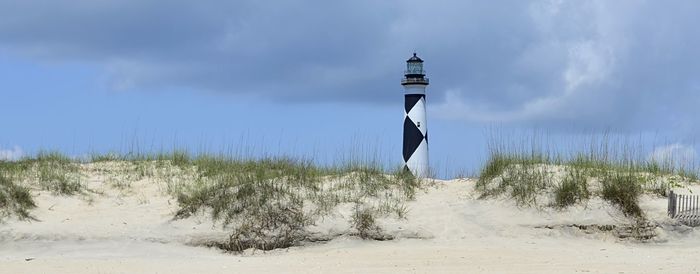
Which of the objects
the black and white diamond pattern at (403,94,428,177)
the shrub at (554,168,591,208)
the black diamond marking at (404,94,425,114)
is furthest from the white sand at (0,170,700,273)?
the black diamond marking at (404,94,425,114)

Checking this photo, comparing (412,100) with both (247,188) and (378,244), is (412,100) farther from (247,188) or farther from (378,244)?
(378,244)

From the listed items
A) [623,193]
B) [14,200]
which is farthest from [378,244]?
[14,200]

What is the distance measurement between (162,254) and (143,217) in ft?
3.75

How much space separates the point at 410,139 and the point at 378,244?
5213mm

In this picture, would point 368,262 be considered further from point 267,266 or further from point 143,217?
point 143,217

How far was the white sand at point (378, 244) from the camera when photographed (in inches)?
398

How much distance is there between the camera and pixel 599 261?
10359 millimetres

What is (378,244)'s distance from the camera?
11531mm

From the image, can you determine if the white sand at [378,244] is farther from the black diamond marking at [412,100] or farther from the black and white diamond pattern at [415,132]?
the black diamond marking at [412,100]

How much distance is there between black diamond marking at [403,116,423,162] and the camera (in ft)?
54.0

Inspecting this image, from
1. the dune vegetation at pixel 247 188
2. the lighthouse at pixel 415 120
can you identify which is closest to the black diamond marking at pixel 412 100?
the lighthouse at pixel 415 120

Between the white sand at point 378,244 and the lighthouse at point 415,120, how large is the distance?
10.8ft

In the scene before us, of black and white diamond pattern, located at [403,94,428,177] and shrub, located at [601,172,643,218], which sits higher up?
black and white diamond pattern, located at [403,94,428,177]

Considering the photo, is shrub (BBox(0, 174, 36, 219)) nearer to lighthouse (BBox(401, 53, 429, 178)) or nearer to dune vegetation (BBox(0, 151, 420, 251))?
dune vegetation (BBox(0, 151, 420, 251))
